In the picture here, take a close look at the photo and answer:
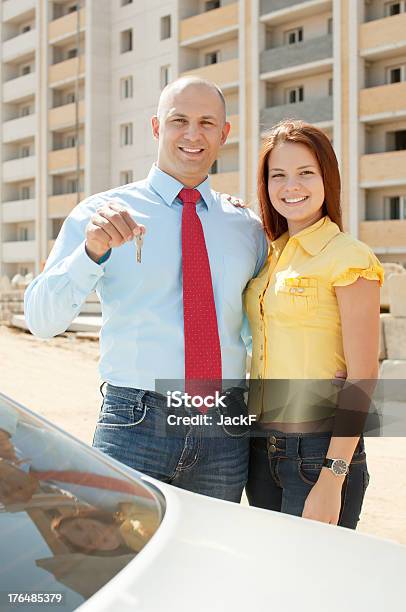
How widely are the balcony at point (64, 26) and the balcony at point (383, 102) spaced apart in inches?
672

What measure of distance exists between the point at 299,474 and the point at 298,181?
953 millimetres

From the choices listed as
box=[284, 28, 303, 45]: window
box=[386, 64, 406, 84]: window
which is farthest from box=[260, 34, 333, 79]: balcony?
box=[386, 64, 406, 84]: window

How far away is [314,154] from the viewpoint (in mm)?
2799

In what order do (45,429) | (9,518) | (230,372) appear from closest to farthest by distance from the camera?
(9,518)
(45,429)
(230,372)

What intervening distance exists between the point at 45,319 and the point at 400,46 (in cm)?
2809

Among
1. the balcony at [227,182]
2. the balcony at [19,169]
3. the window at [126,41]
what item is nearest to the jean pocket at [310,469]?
the balcony at [227,182]

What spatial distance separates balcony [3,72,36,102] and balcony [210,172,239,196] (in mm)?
15166

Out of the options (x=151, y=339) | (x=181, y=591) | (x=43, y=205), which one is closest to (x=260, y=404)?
(x=151, y=339)

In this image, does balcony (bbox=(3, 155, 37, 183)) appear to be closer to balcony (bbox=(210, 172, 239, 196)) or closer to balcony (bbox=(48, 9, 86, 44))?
balcony (bbox=(48, 9, 86, 44))

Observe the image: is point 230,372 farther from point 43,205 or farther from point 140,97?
point 43,205

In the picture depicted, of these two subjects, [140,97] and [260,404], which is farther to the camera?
[140,97]

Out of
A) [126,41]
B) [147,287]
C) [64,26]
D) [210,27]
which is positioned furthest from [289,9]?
[147,287]

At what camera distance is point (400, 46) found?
28516 mm

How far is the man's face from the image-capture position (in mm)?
2988
